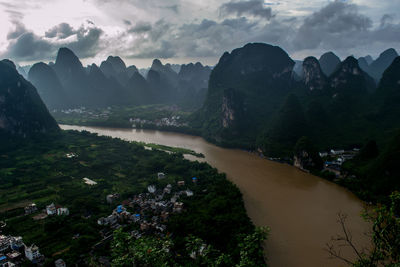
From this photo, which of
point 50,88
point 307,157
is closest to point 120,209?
point 307,157

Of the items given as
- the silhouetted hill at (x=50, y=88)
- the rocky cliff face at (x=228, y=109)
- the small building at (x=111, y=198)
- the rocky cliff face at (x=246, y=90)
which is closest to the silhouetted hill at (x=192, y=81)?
the rocky cliff face at (x=246, y=90)

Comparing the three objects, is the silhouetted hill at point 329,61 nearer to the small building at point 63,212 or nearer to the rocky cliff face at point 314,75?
the rocky cliff face at point 314,75

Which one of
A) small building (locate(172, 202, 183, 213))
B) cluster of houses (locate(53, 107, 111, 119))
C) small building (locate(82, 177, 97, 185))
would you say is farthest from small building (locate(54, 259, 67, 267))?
cluster of houses (locate(53, 107, 111, 119))

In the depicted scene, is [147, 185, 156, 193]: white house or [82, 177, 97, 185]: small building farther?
[82, 177, 97, 185]: small building

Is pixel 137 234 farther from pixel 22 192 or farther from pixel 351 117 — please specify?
pixel 351 117

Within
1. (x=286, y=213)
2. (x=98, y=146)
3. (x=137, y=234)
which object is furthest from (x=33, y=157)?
(x=286, y=213)

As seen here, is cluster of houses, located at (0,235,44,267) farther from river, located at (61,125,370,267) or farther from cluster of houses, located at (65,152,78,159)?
cluster of houses, located at (65,152,78,159)

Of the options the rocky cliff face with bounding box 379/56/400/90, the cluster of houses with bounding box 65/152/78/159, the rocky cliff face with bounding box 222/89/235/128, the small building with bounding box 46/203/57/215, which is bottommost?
the small building with bounding box 46/203/57/215
